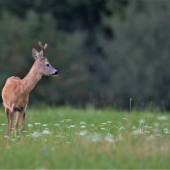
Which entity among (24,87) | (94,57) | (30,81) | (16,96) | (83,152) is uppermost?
(94,57)

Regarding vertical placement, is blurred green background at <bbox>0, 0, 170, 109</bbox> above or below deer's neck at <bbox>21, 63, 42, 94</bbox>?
above

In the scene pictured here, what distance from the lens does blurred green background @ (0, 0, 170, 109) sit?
24766 millimetres

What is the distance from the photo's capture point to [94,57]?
1211 inches

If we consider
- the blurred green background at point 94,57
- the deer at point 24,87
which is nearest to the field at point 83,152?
the deer at point 24,87

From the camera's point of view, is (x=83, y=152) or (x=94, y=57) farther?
(x=94, y=57)

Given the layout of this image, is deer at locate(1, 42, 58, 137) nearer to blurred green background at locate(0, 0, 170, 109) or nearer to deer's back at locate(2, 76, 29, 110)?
deer's back at locate(2, 76, 29, 110)

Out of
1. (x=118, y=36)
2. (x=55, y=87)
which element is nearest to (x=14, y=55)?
(x=55, y=87)

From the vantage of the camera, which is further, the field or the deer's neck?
the deer's neck

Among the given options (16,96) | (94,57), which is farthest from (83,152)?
(94,57)

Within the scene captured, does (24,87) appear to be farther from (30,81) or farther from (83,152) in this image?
(83,152)

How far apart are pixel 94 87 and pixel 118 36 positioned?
14.5ft

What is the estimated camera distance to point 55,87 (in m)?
24.7

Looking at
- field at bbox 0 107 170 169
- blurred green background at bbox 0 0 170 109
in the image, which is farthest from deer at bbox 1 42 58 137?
blurred green background at bbox 0 0 170 109

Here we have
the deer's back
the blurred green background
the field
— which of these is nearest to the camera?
the field
